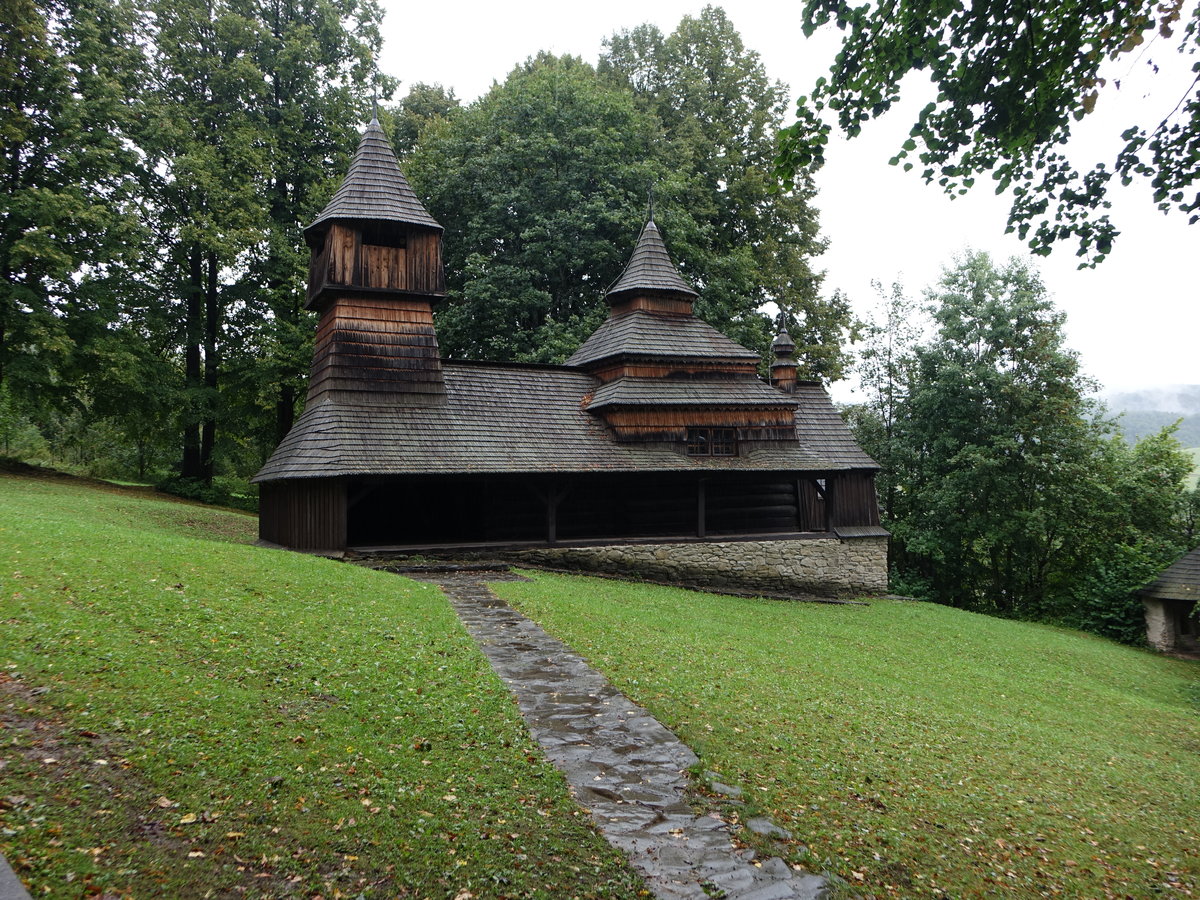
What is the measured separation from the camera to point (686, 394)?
69.2ft

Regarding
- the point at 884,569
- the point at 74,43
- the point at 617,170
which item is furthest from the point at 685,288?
the point at 74,43

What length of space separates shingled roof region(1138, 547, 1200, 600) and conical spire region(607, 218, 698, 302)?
15066mm

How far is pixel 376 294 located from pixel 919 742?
15.6 metres

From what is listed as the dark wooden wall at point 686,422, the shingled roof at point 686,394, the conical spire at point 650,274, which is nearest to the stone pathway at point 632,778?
the dark wooden wall at point 686,422

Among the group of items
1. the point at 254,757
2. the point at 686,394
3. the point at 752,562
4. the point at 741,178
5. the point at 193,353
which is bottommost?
the point at 752,562

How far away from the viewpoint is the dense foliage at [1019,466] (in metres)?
27.7

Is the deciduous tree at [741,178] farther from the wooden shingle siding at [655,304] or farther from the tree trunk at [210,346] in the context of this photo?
the tree trunk at [210,346]

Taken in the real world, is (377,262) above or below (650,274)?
below

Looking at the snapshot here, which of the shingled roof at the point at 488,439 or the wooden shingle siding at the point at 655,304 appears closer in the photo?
the shingled roof at the point at 488,439

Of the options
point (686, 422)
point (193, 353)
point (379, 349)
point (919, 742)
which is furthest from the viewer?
point (193, 353)

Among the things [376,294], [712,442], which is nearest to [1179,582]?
[712,442]

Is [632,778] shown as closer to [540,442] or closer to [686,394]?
[540,442]

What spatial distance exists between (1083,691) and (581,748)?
10.9 metres

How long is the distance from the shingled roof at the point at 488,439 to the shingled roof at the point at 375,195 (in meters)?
3.77
